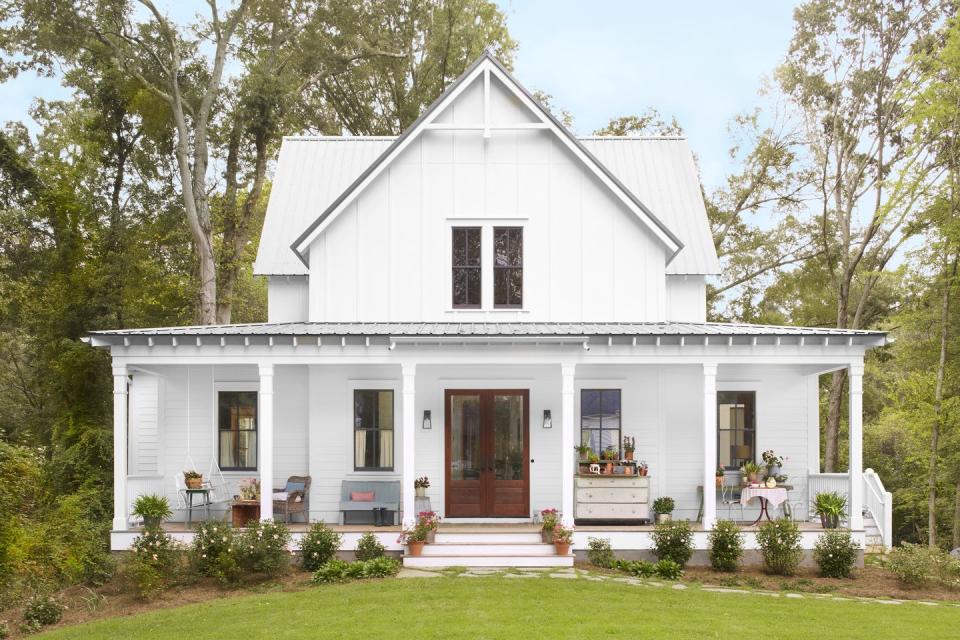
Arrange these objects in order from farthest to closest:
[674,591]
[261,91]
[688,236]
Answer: [261,91] < [688,236] < [674,591]

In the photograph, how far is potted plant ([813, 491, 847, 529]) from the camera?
1503cm

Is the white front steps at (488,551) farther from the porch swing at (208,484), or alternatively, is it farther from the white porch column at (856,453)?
the white porch column at (856,453)

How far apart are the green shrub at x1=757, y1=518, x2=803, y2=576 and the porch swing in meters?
9.50

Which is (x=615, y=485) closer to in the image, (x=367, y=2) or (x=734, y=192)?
(x=734, y=192)

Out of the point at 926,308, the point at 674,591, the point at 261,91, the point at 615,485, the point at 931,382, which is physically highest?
the point at 261,91

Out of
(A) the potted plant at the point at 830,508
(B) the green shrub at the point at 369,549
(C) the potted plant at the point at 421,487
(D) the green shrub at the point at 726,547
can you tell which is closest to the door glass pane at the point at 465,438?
(C) the potted plant at the point at 421,487

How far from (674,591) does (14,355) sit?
27.5 metres

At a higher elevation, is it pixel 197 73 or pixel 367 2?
pixel 367 2

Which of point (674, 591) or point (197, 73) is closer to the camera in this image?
point (674, 591)

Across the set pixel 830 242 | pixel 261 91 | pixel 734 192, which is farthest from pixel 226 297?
pixel 830 242

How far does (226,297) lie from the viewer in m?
29.0

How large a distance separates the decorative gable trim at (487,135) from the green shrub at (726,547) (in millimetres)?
5243

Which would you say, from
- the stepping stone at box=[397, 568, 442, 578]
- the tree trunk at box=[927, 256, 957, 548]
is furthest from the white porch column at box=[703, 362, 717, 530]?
the tree trunk at box=[927, 256, 957, 548]

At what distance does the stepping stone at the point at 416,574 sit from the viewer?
527 inches
